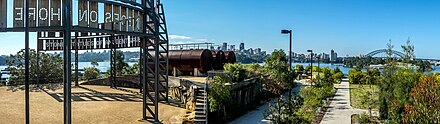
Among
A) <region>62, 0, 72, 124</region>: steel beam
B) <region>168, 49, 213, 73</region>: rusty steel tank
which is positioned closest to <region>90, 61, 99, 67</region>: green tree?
<region>168, 49, 213, 73</region>: rusty steel tank

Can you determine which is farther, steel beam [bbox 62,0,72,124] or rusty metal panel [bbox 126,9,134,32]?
rusty metal panel [bbox 126,9,134,32]

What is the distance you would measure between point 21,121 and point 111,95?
776 centimetres

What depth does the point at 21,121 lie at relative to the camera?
43.0 feet

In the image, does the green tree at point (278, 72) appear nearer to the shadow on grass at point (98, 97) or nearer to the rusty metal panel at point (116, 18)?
the shadow on grass at point (98, 97)

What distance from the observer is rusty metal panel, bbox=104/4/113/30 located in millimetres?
11320

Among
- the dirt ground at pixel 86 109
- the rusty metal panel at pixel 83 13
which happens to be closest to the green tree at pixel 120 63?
the dirt ground at pixel 86 109

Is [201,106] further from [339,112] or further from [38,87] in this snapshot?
[38,87]

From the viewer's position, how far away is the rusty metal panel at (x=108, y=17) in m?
11.3

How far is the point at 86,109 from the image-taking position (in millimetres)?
15820

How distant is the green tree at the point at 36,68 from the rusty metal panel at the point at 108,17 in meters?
17.2

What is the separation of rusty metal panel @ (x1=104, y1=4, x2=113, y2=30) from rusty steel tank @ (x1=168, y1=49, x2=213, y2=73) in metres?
16.0

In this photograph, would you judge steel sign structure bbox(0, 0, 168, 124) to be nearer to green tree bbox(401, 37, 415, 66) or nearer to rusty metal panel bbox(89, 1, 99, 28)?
rusty metal panel bbox(89, 1, 99, 28)

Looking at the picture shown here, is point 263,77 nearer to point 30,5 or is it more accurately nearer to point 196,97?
point 196,97

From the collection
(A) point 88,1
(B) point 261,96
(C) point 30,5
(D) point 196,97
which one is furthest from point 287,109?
(B) point 261,96
